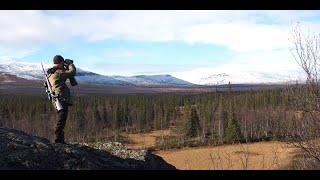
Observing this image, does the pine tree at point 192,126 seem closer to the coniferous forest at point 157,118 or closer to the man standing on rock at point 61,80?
the coniferous forest at point 157,118

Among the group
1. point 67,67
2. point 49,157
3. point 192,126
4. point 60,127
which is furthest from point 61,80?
point 192,126

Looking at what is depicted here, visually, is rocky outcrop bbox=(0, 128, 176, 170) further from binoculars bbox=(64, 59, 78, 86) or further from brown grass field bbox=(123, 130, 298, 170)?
brown grass field bbox=(123, 130, 298, 170)

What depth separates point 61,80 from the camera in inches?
325

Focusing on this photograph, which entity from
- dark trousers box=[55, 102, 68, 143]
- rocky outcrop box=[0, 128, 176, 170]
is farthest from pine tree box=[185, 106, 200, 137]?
rocky outcrop box=[0, 128, 176, 170]

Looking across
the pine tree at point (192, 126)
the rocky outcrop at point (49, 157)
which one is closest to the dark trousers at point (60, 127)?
the rocky outcrop at point (49, 157)

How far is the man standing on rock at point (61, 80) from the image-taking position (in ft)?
26.9

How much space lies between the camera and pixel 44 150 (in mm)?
7145

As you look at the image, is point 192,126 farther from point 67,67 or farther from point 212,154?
point 67,67

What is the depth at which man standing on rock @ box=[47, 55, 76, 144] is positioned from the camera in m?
8.20

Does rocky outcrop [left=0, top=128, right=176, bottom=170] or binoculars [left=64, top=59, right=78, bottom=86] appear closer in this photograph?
rocky outcrop [left=0, top=128, right=176, bottom=170]

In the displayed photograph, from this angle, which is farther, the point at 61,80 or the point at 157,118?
the point at 157,118
